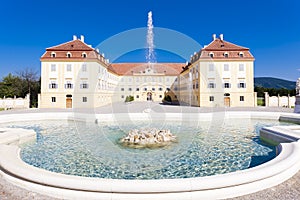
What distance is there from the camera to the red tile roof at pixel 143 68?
58031 mm

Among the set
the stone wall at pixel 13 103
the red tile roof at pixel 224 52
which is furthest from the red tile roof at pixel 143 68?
the stone wall at pixel 13 103

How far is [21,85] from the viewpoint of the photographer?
3962cm

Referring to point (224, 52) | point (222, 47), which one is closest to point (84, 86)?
point (224, 52)

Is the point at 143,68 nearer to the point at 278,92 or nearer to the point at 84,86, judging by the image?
the point at 84,86

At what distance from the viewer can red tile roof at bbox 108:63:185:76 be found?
5803 centimetres

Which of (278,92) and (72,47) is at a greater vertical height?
(72,47)

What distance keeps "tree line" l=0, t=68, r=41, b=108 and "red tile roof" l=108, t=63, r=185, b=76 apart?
21.8 metres

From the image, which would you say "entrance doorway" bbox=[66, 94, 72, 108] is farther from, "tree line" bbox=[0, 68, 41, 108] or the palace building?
"tree line" bbox=[0, 68, 41, 108]

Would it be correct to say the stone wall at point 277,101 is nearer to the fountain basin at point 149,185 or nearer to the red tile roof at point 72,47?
the red tile roof at point 72,47

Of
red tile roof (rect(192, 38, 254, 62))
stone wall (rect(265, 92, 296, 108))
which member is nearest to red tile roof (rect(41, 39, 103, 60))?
red tile roof (rect(192, 38, 254, 62))

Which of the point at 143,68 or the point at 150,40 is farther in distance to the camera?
the point at 143,68

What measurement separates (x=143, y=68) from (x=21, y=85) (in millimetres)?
31989

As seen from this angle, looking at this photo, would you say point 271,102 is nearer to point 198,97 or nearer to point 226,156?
point 198,97

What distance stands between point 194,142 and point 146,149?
2.25 metres
